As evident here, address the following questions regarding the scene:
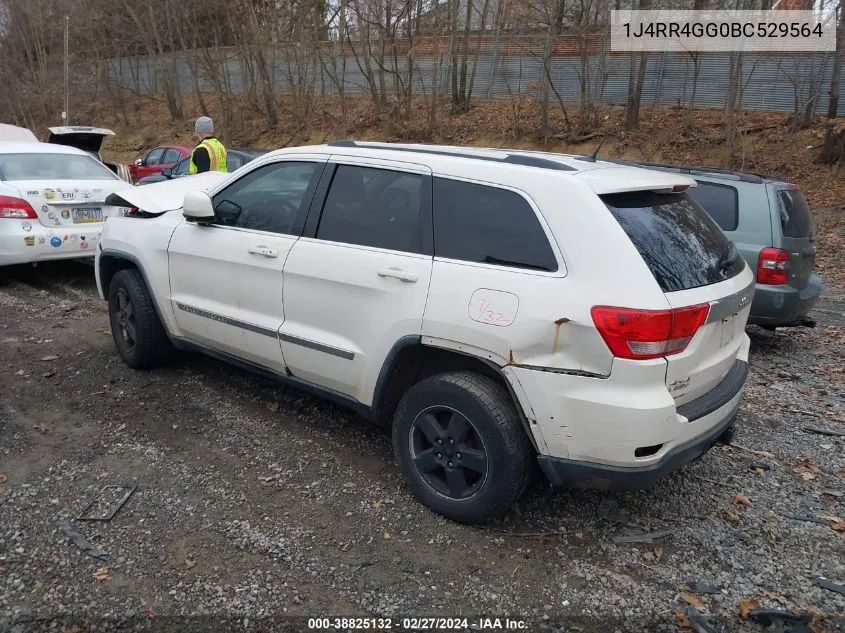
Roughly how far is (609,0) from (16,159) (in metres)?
14.6

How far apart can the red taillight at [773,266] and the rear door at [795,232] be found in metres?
0.05

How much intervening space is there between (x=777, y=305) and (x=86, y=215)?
7249 mm

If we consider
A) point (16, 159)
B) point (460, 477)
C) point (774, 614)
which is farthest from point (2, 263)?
point (774, 614)

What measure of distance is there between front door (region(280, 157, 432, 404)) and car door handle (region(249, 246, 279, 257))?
14 cm

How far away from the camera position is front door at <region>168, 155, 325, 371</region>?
13.4 feet

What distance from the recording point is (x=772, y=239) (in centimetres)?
590

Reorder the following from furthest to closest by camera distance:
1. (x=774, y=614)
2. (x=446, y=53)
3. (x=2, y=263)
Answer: (x=446, y=53) < (x=2, y=263) < (x=774, y=614)

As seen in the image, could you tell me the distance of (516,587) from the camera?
2.99m

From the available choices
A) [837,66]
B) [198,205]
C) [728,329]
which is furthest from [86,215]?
[837,66]

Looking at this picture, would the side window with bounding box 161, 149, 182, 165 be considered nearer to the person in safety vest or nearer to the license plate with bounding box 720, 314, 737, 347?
the person in safety vest

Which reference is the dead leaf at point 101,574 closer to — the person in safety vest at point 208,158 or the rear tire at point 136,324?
the rear tire at point 136,324

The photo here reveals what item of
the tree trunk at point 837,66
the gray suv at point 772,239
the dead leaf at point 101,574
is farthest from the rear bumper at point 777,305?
the tree trunk at point 837,66

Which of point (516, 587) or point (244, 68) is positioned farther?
point (244, 68)

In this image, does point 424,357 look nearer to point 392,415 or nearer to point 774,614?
point 392,415
